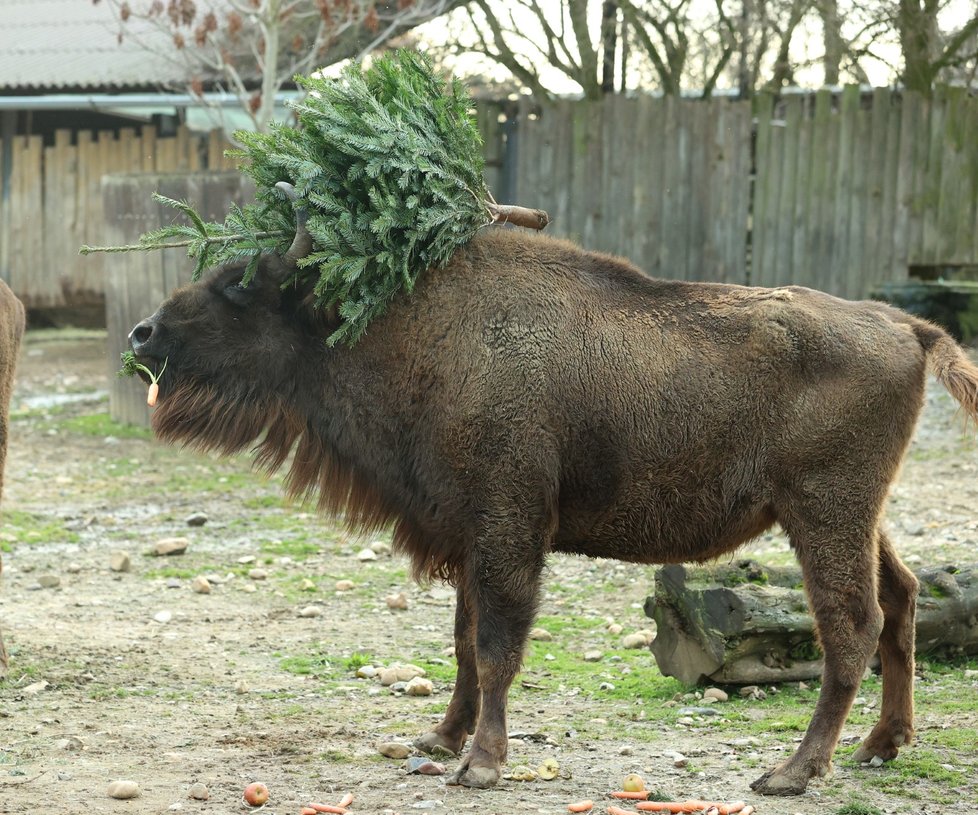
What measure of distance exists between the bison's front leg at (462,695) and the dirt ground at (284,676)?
0.78ft

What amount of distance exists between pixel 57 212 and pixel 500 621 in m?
14.9

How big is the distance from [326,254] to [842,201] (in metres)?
9.13

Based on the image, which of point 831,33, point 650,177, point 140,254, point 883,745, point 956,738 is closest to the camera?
point 883,745

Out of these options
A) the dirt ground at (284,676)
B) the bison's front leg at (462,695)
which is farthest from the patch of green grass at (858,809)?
the bison's front leg at (462,695)

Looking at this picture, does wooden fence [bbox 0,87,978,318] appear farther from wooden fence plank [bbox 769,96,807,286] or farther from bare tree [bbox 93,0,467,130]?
bare tree [bbox 93,0,467,130]

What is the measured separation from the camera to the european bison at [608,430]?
17.5 feet

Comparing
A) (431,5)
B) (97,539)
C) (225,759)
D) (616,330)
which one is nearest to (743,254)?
(431,5)

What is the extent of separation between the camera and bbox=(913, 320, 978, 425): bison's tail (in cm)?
540

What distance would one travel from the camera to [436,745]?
571 cm

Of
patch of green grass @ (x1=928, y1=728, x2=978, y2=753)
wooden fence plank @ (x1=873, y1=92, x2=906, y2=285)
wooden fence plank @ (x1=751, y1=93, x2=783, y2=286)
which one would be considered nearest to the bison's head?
patch of green grass @ (x1=928, y1=728, x2=978, y2=753)

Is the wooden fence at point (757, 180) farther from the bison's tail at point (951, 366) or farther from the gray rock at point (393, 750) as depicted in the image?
the gray rock at point (393, 750)

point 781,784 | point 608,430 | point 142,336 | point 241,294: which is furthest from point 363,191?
point 781,784

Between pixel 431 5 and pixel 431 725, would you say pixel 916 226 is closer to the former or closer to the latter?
pixel 431 5

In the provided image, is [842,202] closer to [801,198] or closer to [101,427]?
[801,198]
